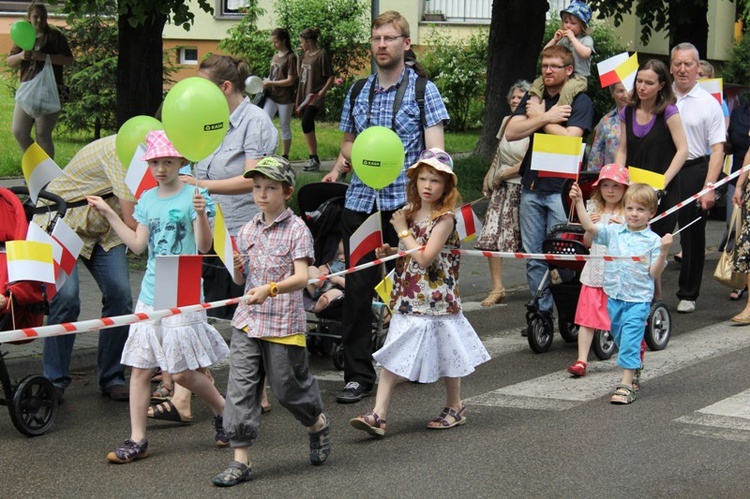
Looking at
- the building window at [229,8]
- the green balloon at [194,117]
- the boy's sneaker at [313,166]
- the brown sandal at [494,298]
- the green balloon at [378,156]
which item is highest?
the building window at [229,8]

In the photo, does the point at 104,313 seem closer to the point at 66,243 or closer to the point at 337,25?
the point at 66,243

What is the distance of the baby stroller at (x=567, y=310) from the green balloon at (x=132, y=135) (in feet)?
10.3

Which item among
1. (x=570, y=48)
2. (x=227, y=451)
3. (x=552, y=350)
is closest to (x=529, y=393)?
(x=552, y=350)

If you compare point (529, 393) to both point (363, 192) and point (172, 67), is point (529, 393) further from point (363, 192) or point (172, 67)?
point (172, 67)

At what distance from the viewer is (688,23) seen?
787 inches

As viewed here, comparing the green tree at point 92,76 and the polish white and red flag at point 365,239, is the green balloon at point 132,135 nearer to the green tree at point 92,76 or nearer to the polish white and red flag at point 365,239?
the polish white and red flag at point 365,239

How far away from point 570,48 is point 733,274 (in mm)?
2357

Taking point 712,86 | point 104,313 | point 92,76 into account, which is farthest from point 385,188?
point 92,76

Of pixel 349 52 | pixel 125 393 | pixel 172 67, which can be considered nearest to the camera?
pixel 125 393

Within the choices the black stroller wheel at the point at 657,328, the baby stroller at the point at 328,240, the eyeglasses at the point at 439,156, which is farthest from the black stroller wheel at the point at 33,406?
the black stroller wheel at the point at 657,328

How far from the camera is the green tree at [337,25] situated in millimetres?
27141

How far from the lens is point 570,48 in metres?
9.96

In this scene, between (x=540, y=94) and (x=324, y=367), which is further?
(x=540, y=94)

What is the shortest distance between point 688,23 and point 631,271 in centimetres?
1322
